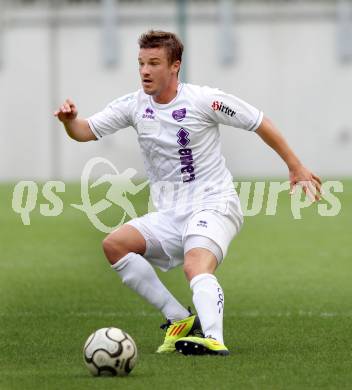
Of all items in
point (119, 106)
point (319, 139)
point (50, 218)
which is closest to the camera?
point (119, 106)

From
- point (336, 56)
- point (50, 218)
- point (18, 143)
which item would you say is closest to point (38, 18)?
point (18, 143)

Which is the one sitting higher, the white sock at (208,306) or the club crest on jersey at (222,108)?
the club crest on jersey at (222,108)

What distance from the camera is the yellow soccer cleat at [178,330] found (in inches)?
338

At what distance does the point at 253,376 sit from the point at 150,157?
6.68ft

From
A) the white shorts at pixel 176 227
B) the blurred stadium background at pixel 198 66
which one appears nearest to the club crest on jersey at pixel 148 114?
the white shorts at pixel 176 227

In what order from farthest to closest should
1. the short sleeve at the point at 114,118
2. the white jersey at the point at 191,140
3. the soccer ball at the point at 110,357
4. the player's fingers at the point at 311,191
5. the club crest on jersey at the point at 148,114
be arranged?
1. the short sleeve at the point at 114,118
2. the club crest on jersey at the point at 148,114
3. the white jersey at the point at 191,140
4. the player's fingers at the point at 311,191
5. the soccer ball at the point at 110,357

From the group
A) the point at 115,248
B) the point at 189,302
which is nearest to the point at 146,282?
the point at 115,248

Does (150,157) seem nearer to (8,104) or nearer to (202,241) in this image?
(202,241)

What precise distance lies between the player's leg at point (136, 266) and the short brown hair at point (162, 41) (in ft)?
3.87

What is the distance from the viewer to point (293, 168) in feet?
27.9

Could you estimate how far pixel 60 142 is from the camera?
39.2 metres

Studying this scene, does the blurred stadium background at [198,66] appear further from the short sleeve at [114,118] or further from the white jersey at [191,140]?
the white jersey at [191,140]

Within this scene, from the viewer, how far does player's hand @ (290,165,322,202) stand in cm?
839

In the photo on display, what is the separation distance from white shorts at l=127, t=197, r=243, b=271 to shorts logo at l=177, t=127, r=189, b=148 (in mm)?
455
